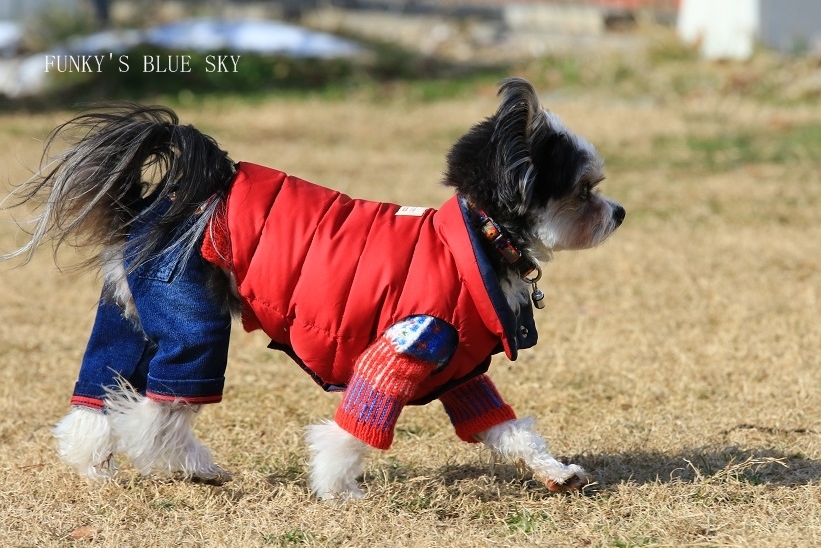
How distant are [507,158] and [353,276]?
1.93ft

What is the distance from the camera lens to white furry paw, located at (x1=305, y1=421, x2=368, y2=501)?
343 cm

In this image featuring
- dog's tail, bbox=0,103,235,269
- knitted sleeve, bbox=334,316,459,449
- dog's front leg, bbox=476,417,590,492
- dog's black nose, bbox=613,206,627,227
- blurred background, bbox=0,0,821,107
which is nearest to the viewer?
knitted sleeve, bbox=334,316,459,449

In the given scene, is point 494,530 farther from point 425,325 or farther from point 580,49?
point 580,49

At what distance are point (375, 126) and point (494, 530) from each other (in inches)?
367

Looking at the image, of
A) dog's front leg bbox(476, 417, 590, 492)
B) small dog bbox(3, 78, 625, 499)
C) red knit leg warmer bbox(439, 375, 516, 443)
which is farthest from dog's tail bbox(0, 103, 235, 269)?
dog's front leg bbox(476, 417, 590, 492)

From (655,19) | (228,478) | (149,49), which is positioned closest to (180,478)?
(228,478)

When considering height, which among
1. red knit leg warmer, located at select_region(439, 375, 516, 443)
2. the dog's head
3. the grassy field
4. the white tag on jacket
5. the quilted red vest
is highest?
the dog's head

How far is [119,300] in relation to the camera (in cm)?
353

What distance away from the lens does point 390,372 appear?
129 inches

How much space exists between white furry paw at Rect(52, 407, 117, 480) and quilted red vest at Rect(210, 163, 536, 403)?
680 mm

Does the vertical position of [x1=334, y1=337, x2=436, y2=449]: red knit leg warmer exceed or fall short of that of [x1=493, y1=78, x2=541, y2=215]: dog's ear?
it falls short

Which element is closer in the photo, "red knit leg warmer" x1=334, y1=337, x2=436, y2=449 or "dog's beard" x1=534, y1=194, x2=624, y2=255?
"red knit leg warmer" x1=334, y1=337, x2=436, y2=449

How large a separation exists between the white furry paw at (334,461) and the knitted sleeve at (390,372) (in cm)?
7

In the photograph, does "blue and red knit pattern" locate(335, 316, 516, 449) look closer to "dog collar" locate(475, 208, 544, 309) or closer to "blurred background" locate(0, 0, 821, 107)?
"dog collar" locate(475, 208, 544, 309)
